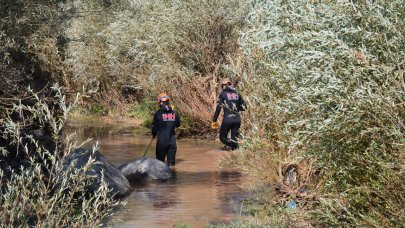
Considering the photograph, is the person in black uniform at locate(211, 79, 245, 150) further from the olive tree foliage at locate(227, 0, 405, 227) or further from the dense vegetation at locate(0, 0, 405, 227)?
the olive tree foliage at locate(227, 0, 405, 227)

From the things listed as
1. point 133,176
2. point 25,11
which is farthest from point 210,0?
point 25,11

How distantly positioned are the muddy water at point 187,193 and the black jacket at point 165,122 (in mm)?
794

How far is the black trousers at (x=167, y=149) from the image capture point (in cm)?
1695

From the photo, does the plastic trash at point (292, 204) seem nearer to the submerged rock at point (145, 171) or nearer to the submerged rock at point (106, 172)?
the submerged rock at point (106, 172)

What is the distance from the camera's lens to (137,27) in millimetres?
27859

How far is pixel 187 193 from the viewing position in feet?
45.3

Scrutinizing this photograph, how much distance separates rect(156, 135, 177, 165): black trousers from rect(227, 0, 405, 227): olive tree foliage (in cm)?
806

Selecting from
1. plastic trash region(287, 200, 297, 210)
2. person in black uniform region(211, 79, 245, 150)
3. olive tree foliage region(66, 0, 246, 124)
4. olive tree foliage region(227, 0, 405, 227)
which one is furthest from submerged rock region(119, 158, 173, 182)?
olive tree foliage region(227, 0, 405, 227)

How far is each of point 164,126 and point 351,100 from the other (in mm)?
9749

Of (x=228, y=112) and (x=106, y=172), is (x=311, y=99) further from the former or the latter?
(x=228, y=112)

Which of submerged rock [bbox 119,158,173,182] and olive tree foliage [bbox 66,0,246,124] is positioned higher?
olive tree foliage [bbox 66,0,246,124]

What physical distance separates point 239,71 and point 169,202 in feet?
8.61

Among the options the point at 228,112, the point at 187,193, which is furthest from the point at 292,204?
the point at 228,112

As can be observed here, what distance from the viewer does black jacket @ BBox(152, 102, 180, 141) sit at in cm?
1684
